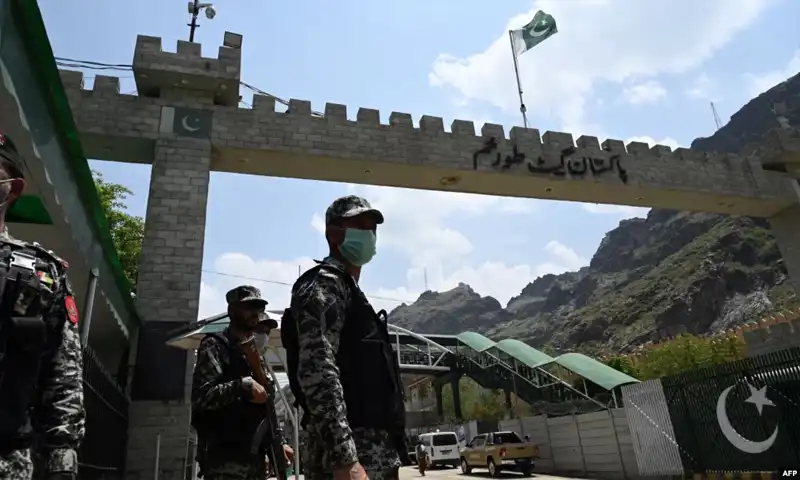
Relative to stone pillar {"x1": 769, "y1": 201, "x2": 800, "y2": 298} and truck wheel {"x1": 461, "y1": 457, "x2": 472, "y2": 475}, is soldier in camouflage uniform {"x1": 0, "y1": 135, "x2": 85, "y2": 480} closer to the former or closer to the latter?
truck wheel {"x1": 461, "y1": 457, "x2": 472, "y2": 475}

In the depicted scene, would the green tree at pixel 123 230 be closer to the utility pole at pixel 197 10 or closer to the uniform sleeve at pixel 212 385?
the utility pole at pixel 197 10

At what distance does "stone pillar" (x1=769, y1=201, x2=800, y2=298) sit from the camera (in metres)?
14.1

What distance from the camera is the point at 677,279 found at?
212 ft

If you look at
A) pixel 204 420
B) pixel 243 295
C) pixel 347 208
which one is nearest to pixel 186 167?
pixel 243 295

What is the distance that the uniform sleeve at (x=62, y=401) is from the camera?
1.58 metres

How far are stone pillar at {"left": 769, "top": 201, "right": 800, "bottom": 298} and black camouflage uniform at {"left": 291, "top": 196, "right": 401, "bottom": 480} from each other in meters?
15.7

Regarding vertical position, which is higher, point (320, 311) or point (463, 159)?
point (463, 159)

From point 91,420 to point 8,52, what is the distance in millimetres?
3553

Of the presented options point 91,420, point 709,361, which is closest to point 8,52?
point 91,420

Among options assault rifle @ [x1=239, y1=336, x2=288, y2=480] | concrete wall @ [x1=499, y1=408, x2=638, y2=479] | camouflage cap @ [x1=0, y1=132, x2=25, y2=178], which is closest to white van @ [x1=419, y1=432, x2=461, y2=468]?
concrete wall @ [x1=499, y1=408, x2=638, y2=479]

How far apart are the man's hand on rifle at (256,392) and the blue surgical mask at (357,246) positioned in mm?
1251

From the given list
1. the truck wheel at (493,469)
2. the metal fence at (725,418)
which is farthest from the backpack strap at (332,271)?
the truck wheel at (493,469)

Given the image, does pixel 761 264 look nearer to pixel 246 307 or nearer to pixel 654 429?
pixel 654 429

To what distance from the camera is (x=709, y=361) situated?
21.1 m
